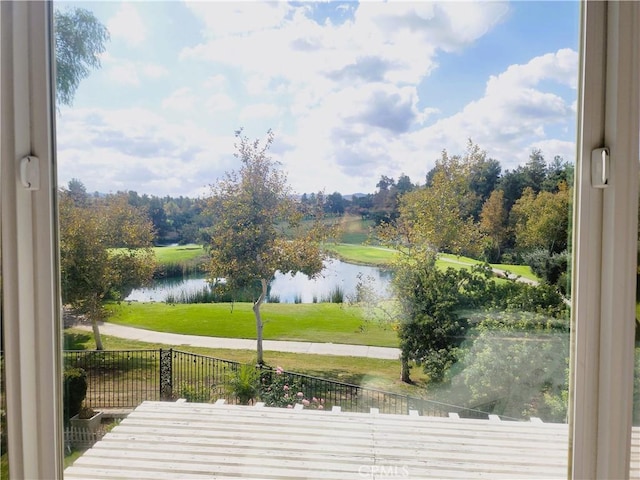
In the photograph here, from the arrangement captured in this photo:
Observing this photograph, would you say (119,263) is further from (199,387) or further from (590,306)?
(590,306)

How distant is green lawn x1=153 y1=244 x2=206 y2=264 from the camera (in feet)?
3.66

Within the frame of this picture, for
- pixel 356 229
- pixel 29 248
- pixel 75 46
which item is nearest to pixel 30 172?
pixel 29 248

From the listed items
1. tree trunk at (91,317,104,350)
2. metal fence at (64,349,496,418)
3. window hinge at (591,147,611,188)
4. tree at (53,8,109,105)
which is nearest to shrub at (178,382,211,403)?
metal fence at (64,349,496,418)

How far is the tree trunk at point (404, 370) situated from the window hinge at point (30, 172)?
1010mm

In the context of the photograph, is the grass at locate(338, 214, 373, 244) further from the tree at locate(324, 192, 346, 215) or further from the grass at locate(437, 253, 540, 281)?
the grass at locate(437, 253, 540, 281)

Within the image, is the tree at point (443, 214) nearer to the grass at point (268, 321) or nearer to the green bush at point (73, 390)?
the grass at point (268, 321)

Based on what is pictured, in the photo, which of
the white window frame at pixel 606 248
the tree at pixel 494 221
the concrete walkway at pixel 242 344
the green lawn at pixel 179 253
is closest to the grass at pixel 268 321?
the concrete walkway at pixel 242 344

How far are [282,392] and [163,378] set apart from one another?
1.05 feet

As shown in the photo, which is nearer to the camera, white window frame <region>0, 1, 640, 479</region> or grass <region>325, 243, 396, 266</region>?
white window frame <region>0, 1, 640, 479</region>

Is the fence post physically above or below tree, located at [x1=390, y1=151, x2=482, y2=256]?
below

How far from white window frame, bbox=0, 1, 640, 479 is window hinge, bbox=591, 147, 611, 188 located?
1 cm

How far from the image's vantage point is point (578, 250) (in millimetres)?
1008

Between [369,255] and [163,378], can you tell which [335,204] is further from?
[163,378]

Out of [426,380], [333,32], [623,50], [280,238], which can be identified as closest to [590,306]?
[426,380]
